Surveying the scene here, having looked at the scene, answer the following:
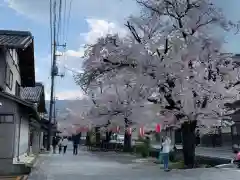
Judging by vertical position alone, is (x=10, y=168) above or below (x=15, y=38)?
below

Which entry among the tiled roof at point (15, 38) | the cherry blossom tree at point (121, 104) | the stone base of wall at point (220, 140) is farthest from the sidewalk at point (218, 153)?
the tiled roof at point (15, 38)

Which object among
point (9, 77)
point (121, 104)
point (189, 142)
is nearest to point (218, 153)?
point (121, 104)

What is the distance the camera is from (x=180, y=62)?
17328mm

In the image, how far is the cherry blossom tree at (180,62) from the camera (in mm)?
17422

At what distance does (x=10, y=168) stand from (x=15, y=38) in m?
6.45

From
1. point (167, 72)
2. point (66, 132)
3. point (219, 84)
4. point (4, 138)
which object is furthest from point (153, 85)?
point (66, 132)

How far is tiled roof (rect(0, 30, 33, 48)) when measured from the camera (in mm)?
16828

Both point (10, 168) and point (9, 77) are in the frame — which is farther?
point (9, 77)

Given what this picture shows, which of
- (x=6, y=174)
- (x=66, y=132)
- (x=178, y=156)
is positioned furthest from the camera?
(x=66, y=132)

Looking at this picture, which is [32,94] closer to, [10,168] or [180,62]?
[10,168]

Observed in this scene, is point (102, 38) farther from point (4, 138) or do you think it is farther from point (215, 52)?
point (4, 138)

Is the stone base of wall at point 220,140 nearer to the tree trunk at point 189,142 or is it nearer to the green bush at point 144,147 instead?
the green bush at point 144,147

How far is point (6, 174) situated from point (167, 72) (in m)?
8.81

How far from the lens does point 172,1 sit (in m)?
18.5
